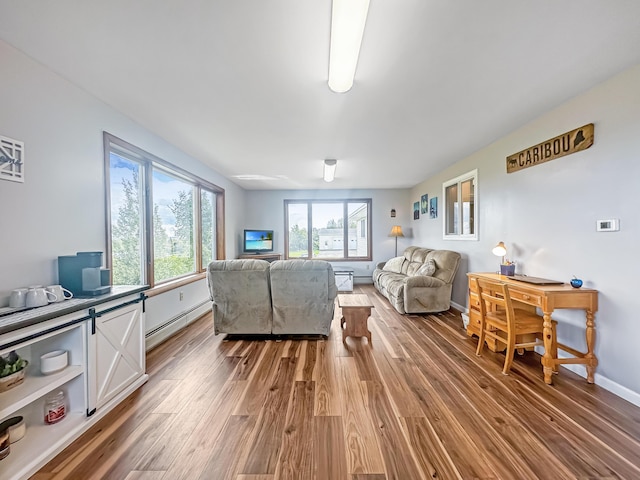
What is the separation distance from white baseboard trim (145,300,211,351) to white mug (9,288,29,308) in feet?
4.67

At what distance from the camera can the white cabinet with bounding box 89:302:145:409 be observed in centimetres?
173

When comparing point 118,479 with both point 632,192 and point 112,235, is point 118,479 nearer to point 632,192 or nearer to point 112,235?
point 112,235

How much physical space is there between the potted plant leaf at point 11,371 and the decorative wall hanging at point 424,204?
5.96 m

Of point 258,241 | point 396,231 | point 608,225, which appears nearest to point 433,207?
point 396,231

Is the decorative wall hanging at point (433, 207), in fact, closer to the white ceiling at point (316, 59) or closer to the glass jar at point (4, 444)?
the white ceiling at point (316, 59)

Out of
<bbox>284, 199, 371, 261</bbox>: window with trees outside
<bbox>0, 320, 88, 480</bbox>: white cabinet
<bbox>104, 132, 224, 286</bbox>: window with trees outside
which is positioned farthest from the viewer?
<bbox>284, 199, 371, 261</bbox>: window with trees outside

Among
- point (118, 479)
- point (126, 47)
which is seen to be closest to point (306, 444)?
point (118, 479)

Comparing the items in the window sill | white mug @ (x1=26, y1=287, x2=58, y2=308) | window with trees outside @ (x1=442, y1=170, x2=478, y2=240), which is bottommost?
the window sill

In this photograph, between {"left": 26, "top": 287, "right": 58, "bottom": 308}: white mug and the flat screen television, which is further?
the flat screen television

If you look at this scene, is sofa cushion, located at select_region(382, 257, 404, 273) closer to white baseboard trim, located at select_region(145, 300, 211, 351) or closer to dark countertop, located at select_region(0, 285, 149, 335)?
white baseboard trim, located at select_region(145, 300, 211, 351)

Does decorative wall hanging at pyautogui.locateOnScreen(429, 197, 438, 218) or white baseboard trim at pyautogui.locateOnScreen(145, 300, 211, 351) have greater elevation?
decorative wall hanging at pyautogui.locateOnScreen(429, 197, 438, 218)

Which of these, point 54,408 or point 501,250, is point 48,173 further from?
point 501,250

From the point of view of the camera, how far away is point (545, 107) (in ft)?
7.97

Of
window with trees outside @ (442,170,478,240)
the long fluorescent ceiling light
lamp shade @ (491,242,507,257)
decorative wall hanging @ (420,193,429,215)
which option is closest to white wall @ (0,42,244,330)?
the long fluorescent ceiling light
